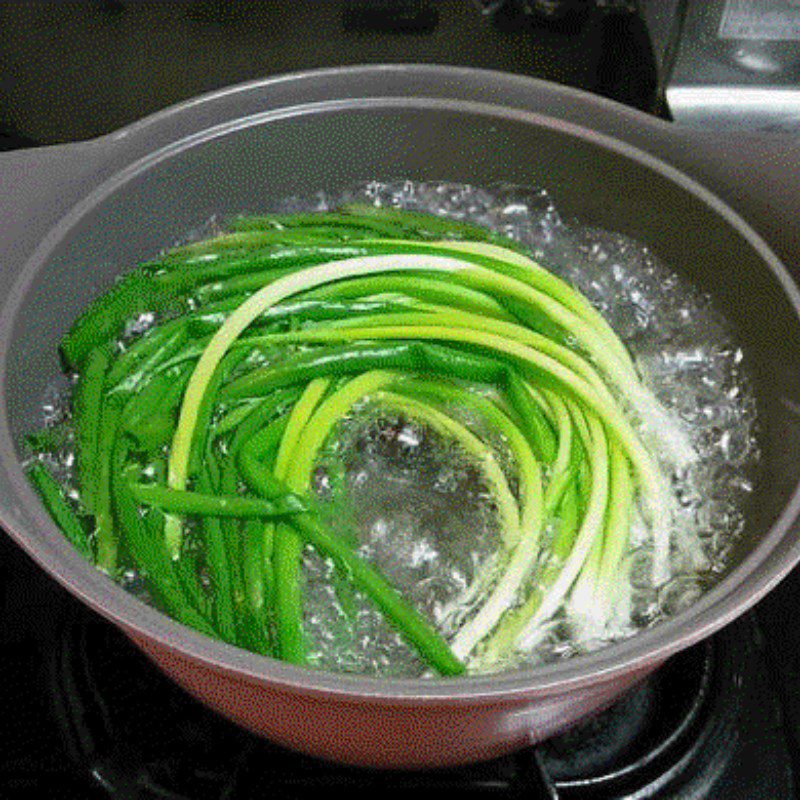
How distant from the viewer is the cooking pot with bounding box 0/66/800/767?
0.70 metres

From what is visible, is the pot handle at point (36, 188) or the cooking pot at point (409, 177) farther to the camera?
the pot handle at point (36, 188)

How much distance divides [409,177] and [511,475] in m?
0.32

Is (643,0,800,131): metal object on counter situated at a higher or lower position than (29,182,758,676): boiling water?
higher

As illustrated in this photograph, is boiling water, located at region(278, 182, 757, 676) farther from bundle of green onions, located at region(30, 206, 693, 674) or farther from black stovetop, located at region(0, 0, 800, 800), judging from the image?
black stovetop, located at region(0, 0, 800, 800)

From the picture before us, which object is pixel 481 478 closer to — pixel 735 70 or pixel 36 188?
pixel 36 188

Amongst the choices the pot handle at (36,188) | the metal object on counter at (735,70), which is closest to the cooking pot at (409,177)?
the pot handle at (36,188)

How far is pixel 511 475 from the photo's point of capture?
92 cm

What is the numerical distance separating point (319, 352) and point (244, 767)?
0.35m

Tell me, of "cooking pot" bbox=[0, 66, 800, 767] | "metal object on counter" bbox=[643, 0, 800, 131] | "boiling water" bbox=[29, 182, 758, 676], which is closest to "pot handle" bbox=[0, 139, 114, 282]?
"cooking pot" bbox=[0, 66, 800, 767]

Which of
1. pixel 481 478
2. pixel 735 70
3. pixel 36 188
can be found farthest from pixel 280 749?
pixel 735 70

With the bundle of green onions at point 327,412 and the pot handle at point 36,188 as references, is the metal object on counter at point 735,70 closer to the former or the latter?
the bundle of green onions at point 327,412

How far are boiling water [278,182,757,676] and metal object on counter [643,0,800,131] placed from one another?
0.24m

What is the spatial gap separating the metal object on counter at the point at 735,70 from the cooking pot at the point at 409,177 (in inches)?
9.3

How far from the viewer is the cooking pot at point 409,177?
0.70 metres
